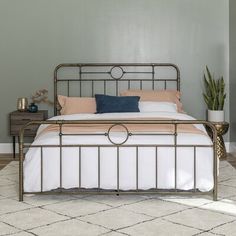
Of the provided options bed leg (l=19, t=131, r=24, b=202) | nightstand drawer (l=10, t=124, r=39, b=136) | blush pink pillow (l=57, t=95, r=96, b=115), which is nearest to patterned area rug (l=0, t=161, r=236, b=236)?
bed leg (l=19, t=131, r=24, b=202)

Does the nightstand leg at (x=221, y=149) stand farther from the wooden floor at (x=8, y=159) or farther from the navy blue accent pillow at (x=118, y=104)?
the navy blue accent pillow at (x=118, y=104)

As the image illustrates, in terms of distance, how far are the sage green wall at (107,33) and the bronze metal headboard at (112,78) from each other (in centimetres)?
11

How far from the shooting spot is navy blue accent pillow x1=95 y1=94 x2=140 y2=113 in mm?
5461

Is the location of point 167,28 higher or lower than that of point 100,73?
higher

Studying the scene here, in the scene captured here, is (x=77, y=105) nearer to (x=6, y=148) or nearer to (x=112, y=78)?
(x=112, y=78)

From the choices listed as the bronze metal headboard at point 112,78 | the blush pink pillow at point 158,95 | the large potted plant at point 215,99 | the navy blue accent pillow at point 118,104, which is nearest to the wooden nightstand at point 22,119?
the bronze metal headboard at point 112,78

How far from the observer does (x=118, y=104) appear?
18.0ft

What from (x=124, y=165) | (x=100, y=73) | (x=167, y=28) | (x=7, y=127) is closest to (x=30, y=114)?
(x=7, y=127)

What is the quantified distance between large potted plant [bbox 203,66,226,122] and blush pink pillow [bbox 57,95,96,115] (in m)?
1.45

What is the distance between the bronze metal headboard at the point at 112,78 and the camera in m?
6.30

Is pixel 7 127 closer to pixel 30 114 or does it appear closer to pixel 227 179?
pixel 30 114

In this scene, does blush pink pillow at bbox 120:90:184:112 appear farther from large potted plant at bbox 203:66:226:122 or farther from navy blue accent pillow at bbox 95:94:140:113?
large potted plant at bbox 203:66:226:122

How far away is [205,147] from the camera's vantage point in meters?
3.85

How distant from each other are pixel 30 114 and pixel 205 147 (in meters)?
2.77
